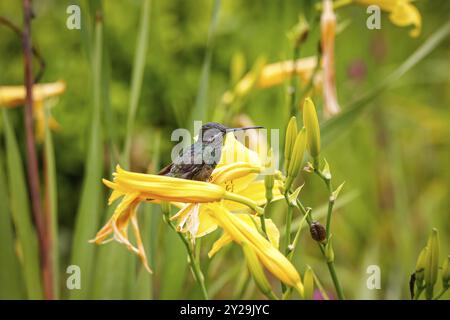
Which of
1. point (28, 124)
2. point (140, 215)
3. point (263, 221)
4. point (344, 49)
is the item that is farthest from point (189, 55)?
point (263, 221)

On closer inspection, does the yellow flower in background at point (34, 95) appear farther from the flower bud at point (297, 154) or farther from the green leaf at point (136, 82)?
the flower bud at point (297, 154)

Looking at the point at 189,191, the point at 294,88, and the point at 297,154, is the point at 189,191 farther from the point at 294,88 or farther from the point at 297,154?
the point at 294,88

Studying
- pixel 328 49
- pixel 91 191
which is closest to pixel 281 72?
pixel 328 49

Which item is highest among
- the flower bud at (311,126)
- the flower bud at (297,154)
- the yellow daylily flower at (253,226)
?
the flower bud at (311,126)

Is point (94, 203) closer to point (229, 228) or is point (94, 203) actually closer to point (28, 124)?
point (28, 124)

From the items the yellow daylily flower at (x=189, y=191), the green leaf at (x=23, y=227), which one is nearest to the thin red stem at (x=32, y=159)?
the green leaf at (x=23, y=227)

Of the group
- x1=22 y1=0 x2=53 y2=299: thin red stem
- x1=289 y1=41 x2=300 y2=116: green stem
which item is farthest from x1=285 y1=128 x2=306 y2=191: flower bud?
x1=22 y1=0 x2=53 y2=299: thin red stem
